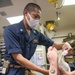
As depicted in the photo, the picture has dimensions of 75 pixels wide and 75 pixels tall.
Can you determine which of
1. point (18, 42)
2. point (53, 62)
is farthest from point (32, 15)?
point (53, 62)

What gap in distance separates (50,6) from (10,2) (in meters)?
0.89

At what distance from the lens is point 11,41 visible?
1.40 metres

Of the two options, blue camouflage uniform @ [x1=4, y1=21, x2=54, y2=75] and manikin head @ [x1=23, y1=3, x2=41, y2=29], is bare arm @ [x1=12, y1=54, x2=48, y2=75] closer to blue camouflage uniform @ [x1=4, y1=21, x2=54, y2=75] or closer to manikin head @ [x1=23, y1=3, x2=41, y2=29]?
blue camouflage uniform @ [x1=4, y1=21, x2=54, y2=75]

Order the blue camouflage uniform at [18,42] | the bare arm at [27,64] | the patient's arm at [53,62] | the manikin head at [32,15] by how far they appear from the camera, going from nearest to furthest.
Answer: the patient's arm at [53,62], the bare arm at [27,64], the blue camouflage uniform at [18,42], the manikin head at [32,15]

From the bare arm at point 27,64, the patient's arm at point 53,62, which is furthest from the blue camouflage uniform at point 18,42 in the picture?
the patient's arm at point 53,62

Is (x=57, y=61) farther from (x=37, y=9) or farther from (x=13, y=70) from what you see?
(x=37, y=9)

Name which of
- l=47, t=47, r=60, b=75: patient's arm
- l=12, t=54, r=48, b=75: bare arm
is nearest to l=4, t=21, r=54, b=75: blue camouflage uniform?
l=12, t=54, r=48, b=75: bare arm

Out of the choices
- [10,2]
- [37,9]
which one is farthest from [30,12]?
[10,2]

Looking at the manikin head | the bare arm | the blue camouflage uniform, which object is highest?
→ the manikin head

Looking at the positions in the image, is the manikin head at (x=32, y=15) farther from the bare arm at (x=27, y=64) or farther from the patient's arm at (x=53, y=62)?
the patient's arm at (x=53, y=62)

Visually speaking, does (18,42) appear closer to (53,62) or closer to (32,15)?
(32,15)

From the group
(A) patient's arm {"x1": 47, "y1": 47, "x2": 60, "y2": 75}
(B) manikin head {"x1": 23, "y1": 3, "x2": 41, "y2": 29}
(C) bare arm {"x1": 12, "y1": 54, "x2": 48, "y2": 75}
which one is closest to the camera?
(A) patient's arm {"x1": 47, "y1": 47, "x2": 60, "y2": 75}

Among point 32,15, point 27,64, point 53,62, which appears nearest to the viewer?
point 53,62

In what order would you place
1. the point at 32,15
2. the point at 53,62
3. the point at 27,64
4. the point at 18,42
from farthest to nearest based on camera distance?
the point at 32,15 → the point at 18,42 → the point at 27,64 → the point at 53,62
